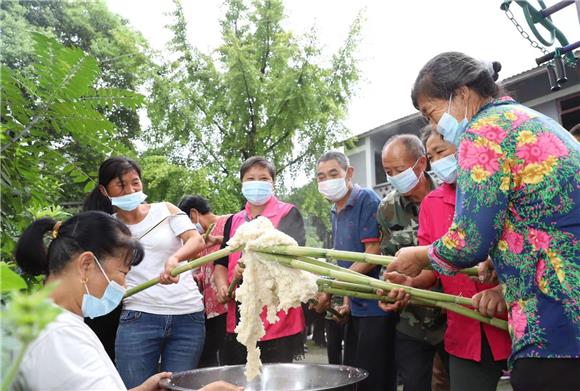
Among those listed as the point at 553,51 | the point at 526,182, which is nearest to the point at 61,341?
the point at 526,182

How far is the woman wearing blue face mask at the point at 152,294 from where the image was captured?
327 cm

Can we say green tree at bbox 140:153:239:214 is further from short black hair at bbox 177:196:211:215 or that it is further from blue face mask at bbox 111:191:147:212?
blue face mask at bbox 111:191:147:212

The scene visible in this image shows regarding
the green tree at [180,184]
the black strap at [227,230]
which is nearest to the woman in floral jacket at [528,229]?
the black strap at [227,230]

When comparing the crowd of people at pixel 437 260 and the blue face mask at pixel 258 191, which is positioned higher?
the blue face mask at pixel 258 191

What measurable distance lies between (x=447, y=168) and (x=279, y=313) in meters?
1.66

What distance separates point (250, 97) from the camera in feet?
42.0

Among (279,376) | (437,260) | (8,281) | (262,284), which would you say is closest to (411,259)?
(437,260)

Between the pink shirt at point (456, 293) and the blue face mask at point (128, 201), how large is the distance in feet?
6.47

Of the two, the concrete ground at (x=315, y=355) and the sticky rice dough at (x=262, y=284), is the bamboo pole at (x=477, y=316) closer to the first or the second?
the sticky rice dough at (x=262, y=284)

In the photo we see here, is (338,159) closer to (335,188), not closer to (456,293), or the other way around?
(335,188)

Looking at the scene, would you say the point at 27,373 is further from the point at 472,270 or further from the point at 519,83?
the point at 519,83

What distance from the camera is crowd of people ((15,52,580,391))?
5.35 ft

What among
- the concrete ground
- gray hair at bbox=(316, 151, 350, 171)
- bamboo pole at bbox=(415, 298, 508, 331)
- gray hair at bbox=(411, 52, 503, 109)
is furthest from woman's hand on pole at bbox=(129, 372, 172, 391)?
the concrete ground

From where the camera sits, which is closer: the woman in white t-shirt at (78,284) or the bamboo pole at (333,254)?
the woman in white t-shirt at (78,284)
